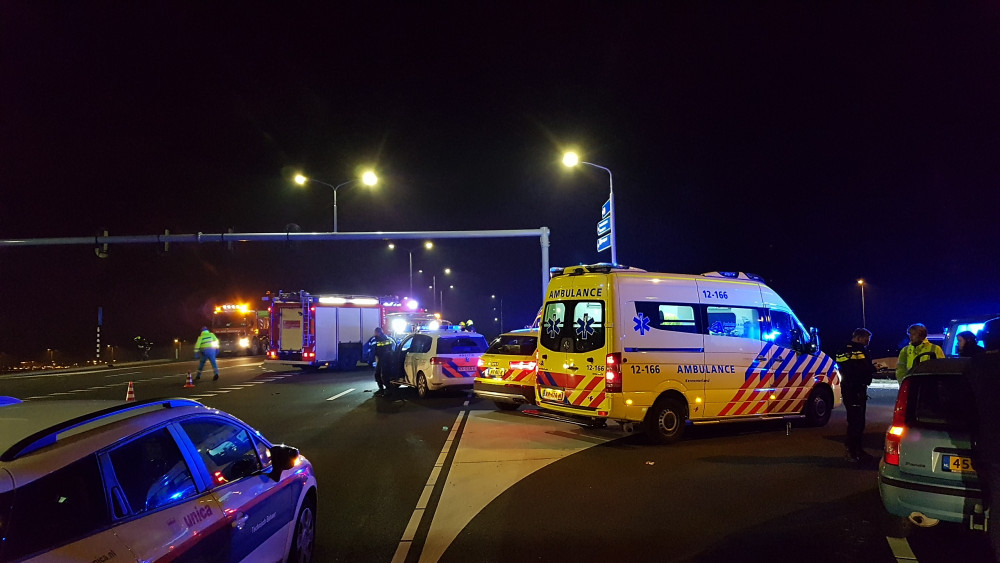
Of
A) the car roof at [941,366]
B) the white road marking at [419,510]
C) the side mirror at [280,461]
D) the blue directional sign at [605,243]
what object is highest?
the blue directional sign at [605,243]

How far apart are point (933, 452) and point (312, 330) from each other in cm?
2222

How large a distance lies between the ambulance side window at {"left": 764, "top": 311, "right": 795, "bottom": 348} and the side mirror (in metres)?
8.88

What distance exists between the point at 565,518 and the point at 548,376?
14.4 ft

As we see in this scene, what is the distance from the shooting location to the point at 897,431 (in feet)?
17.0

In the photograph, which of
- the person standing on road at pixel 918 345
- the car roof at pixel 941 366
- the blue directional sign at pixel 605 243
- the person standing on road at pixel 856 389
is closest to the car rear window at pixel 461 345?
the blue directional sign at pixel 605 243

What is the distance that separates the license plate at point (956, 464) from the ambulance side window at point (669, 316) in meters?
4.86

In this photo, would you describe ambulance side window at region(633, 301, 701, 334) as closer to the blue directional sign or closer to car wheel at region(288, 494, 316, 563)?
car wheel at region(288, 494, 316, 563)

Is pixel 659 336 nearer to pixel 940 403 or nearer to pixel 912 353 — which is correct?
pixel 912 353

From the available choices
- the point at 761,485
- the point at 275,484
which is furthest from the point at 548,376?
the point at 275,484

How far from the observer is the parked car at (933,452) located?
4703 mm

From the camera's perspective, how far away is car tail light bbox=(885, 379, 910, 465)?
5.15 metres

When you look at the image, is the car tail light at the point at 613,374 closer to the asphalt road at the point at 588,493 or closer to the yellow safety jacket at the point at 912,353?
the asphalt road at the point at 588,493

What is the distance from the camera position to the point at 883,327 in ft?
155

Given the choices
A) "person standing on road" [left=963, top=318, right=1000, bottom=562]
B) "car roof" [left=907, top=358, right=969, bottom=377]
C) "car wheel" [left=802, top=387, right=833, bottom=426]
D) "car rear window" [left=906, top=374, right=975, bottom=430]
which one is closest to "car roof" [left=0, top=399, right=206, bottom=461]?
"person standing on road" [left=963, top=318, right=1000, bottom=562]
